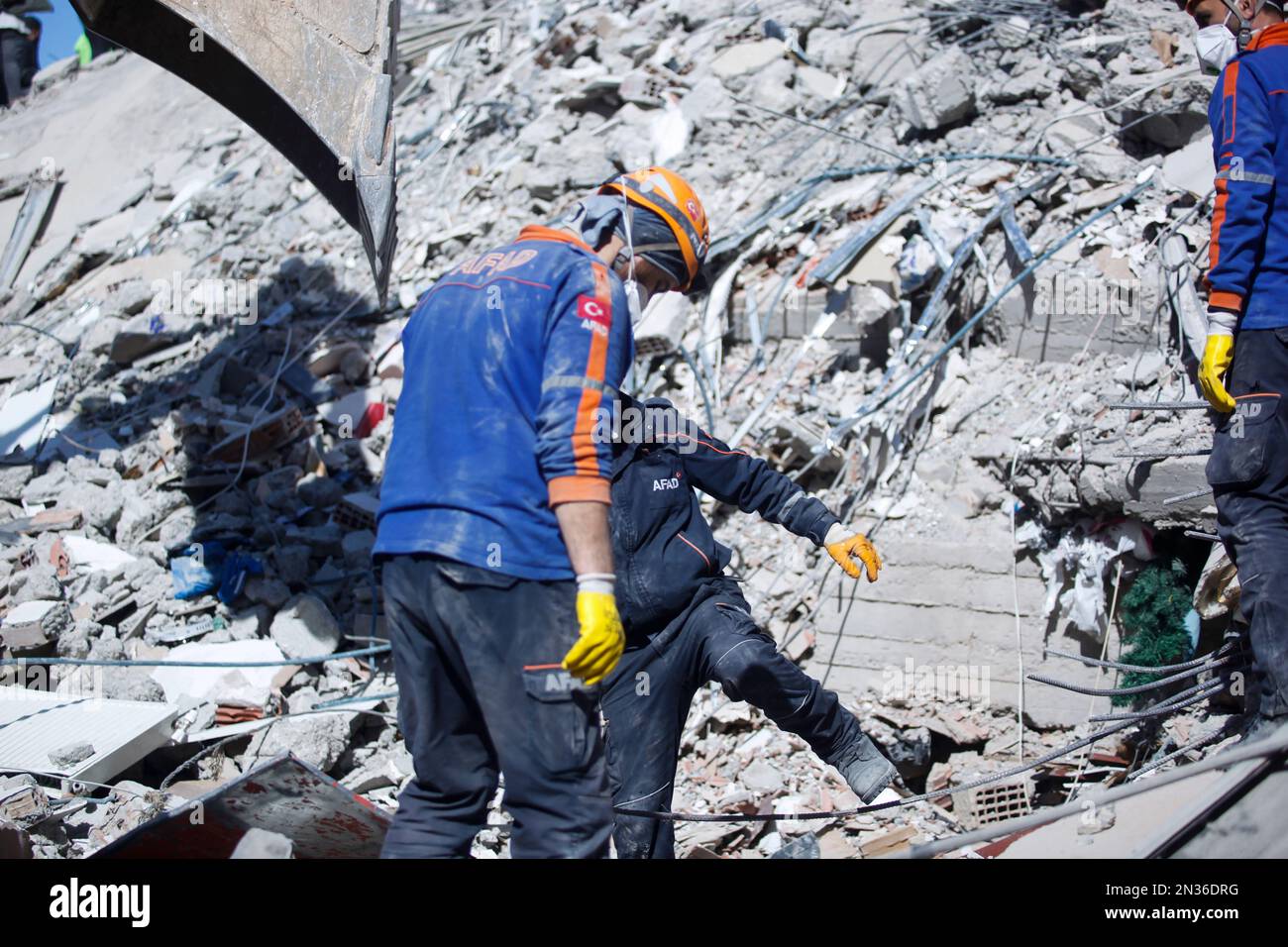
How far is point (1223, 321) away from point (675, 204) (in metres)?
1.86

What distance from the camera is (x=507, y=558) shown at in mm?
2410

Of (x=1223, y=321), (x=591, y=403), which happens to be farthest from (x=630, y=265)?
(x=1223, y=321)

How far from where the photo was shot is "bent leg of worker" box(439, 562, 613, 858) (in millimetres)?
2340

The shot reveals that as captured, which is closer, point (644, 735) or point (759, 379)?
point (644, 735)

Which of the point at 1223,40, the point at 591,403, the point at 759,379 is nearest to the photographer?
the point at 591,403

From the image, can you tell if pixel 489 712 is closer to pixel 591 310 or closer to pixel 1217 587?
pixel 591 310

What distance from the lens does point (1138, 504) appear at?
178 inches

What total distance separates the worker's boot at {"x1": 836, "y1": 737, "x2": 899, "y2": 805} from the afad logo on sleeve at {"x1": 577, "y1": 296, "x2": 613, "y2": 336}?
1.76 m

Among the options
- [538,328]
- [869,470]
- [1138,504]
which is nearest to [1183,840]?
[538,328]

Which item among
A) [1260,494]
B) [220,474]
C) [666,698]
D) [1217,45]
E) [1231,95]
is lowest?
[666,698]

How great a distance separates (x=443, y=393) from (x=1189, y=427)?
3416mm

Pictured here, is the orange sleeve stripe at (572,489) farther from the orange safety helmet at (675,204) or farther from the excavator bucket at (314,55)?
the excavator bucket at (314,55)

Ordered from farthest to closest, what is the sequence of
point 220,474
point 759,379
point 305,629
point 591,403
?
point 220,474 → point 759,379 → point 305,629 → point 591,403

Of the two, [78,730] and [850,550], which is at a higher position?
[850,550]
